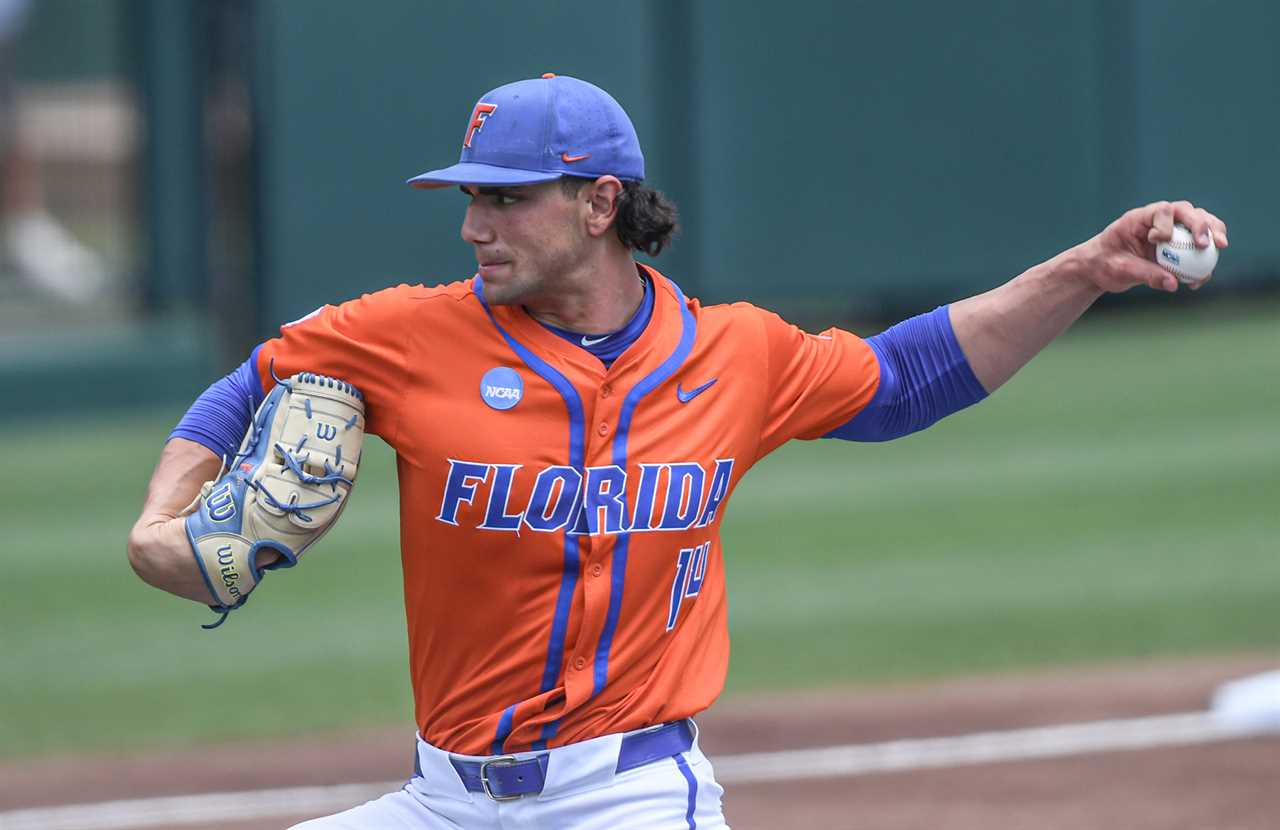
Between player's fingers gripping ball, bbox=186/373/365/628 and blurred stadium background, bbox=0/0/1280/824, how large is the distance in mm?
5300

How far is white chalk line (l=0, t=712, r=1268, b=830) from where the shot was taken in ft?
19.7

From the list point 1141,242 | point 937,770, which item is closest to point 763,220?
point 937,770

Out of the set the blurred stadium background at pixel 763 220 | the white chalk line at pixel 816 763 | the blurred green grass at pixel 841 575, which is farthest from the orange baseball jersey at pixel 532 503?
the blurred stadium background at pixel 763 220

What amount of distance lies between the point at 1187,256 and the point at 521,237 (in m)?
1.25

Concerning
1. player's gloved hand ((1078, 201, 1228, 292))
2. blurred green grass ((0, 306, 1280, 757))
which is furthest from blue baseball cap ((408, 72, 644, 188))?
blurred green grass ((0, 306, 1280, 757))

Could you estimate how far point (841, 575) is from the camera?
8.76 meters

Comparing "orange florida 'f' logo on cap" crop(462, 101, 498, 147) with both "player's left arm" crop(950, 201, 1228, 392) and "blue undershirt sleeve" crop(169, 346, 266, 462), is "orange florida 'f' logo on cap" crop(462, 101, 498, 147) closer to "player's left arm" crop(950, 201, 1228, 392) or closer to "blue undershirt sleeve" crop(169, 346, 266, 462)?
"blue undershirt sleeve" crop(169, 346, 266, 462)

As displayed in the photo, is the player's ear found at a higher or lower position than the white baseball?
higher

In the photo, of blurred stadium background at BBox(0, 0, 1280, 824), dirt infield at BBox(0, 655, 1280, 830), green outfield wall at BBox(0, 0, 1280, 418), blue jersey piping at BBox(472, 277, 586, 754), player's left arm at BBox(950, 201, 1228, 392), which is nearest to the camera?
blue jersey piping at BBox(472, 277, 586, 754)

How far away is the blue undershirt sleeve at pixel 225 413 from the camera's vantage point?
138 inches

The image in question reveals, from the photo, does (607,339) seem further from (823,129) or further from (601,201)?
(823,129)

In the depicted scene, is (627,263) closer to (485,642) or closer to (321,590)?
(485,642)

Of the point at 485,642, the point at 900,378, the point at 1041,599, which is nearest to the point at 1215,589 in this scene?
the point at 1041,599

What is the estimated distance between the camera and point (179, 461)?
348cm
